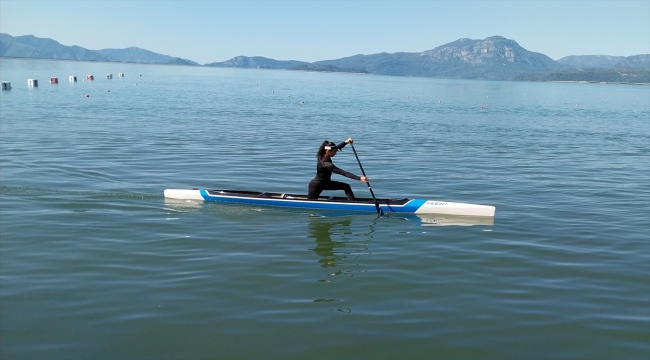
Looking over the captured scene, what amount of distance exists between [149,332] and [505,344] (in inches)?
195

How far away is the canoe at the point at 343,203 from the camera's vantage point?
15.1 m

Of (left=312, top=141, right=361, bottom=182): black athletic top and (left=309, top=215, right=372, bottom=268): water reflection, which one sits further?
(left=312, top=141, right=361, bottom=182): black athletic top

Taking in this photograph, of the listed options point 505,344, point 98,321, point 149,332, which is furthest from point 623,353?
point 98,321

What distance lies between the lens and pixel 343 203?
50.3 ft

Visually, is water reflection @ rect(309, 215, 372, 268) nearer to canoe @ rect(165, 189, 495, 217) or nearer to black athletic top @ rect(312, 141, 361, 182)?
canoe @ rect(165, 189, 495, 217)

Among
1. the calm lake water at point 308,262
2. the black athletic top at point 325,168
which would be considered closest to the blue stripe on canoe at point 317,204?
the calm lake water at point 308,262

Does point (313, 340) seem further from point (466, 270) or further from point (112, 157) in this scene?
point (112, 157)

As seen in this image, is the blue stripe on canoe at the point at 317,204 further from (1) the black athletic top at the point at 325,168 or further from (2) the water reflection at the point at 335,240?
(1) the black athletic top at the point at 325,168

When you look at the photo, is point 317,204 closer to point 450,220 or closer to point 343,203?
point 343,203

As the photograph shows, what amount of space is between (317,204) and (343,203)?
677mm

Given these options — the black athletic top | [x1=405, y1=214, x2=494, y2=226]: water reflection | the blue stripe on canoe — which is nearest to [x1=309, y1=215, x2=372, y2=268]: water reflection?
the blue stripe on canoe

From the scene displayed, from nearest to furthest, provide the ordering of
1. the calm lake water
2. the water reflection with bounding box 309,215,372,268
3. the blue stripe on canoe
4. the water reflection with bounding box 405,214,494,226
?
the calm lake water < the water reflection with bounding box 309,215,372,268 < the water reflection with bounding box 405,214,494,226 < the blue stripe on canoe

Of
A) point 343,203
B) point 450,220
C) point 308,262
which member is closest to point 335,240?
point 308,262

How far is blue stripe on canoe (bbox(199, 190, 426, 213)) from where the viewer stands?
15.2m
